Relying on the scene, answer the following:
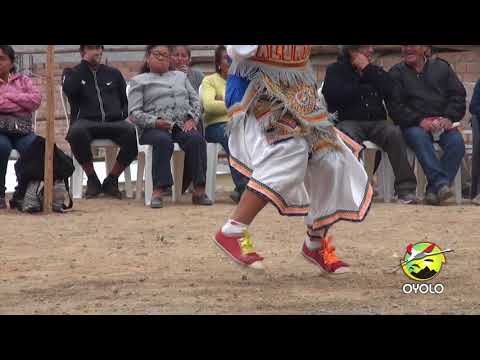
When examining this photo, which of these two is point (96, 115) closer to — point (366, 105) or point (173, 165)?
point (173, 165)

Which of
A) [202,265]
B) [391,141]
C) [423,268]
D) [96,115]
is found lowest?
[202,265]

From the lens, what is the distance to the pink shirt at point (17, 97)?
9234 millimetres

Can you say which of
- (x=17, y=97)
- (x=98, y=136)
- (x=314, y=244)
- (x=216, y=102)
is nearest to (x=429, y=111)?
(x=216, y=102)

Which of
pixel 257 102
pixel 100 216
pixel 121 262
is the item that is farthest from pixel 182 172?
pixel 257 102

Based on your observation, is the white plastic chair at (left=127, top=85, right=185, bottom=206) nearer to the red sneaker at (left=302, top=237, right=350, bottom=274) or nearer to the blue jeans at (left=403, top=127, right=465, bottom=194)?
the blue jeans at (left=403, top=127, right=465, bottom=194)

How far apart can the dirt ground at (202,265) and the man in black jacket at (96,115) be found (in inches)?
33.0

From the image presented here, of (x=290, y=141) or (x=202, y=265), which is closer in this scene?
(x=290, y=141)

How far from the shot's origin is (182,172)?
33.7 ft

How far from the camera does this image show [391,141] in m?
9.81

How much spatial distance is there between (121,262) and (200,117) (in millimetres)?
3773

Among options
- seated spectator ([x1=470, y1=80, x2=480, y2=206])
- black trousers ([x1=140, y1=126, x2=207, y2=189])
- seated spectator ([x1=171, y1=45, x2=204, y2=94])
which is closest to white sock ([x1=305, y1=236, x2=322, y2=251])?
black trousers ([x1=140, y1=126, x2=207, y2=189])

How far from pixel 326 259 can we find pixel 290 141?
666mm

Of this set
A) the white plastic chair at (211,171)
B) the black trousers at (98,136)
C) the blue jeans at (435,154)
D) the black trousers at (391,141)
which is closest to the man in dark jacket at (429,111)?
the blue jeans at (435,154)

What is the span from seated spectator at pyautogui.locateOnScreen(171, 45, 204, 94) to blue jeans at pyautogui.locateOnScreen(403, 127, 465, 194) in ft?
6.65
